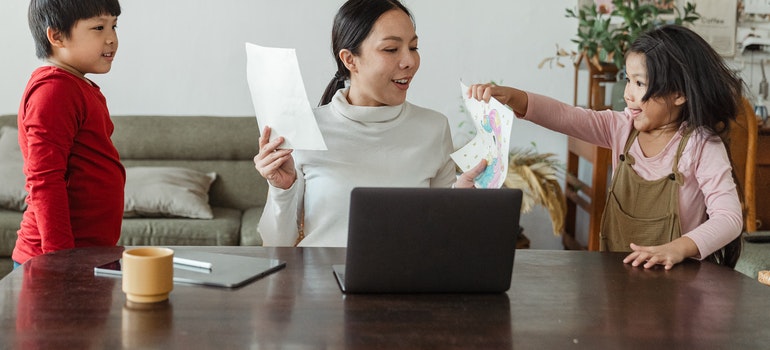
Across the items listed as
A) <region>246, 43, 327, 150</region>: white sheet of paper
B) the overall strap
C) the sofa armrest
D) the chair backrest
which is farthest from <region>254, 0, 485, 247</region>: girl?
the chair backrest

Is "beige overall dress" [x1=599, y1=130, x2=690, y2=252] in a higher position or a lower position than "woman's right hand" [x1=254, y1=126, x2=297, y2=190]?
lower

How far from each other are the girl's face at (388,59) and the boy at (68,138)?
541 mm

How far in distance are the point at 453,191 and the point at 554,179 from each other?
2391 mm

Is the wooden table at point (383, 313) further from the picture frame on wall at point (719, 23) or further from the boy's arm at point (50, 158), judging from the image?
the picture frame on wall at point (719, 23)

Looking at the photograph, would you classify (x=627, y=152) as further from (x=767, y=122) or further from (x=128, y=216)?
(x=128, y=216)

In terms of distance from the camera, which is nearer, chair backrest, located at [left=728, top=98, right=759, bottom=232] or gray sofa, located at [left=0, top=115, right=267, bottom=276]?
chair backrest, located at [left=728, top=98, right=759, bottom=232]

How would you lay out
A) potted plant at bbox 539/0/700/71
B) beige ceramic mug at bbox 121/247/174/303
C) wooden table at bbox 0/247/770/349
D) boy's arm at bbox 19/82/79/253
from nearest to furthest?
wooden table at bbox 0/247/770/349 < beige ceramic mug at bbox 121/247/174/303 < boy's arm at bbox 19/82/79/253 < potted plant at bbox 539/0/700/71

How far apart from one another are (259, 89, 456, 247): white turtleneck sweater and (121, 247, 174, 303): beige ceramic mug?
60 centimetres

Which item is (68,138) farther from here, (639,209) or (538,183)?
(538,183)

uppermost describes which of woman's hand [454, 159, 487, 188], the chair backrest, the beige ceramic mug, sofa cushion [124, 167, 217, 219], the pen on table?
woman's hand [454, 159, 487, 188]

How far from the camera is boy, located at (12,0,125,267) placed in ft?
5.63

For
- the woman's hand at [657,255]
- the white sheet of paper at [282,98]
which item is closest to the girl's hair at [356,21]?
the white sheet of paper at [282,98]

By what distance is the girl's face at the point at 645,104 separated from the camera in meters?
1.93

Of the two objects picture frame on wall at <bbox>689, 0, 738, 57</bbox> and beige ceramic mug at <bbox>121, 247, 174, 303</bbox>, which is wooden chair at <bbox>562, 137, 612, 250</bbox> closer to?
picture frame on wall at <bbox>689, 0, 738, 57</bbox>
